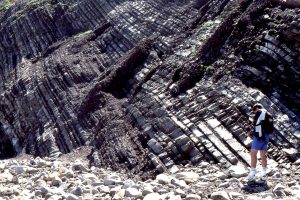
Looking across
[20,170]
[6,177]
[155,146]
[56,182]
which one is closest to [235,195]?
[56,182]

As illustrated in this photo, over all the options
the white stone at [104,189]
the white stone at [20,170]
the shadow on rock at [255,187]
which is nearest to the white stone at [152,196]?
the white stone at [104,189]

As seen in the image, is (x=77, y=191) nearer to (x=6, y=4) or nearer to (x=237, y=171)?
(x=237, y=171)

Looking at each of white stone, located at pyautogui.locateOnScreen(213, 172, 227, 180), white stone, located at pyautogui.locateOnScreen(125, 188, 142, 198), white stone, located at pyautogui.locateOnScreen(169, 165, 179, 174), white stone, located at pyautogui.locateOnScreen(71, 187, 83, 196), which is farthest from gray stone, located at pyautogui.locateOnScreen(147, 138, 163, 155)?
white stone, located at pyautogui.locateOnScreen(125, 188, 142, 198)

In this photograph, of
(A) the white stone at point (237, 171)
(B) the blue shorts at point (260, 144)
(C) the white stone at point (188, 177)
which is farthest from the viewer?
(C) the white stone at point (188, 177)

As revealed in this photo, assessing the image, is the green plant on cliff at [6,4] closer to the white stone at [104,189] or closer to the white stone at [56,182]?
the white stone at [56,182]

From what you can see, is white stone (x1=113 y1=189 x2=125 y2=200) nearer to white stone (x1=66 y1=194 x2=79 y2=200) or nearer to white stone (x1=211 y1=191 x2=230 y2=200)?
white stone (x1=66 y1=194 x2=79 y2=200)

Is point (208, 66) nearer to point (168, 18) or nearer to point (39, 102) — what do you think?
point (168, 18)

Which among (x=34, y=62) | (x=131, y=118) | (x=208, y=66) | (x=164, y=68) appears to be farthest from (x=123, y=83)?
(x=34, y=62)
